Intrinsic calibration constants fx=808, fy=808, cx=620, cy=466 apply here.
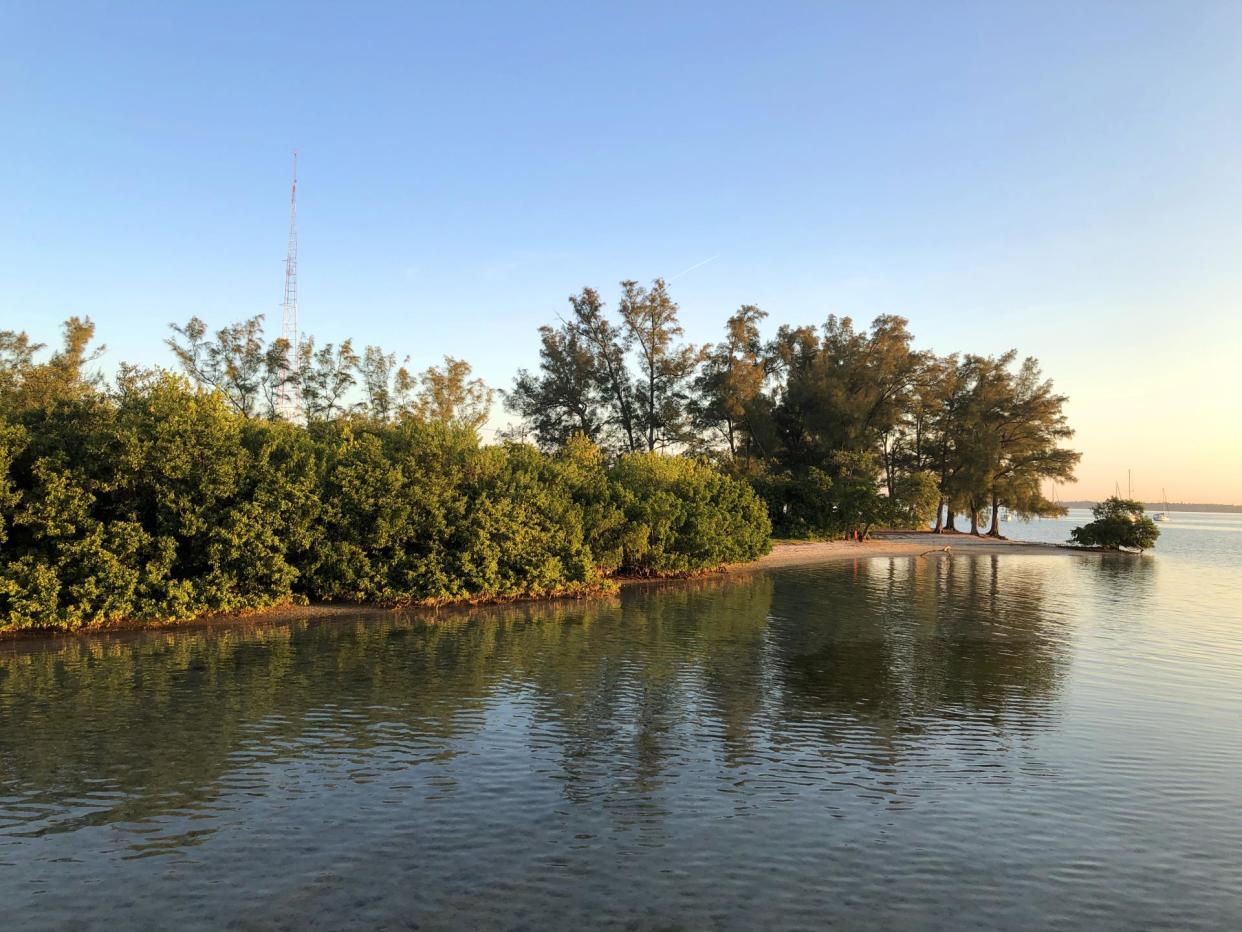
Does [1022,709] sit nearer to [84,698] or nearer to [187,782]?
[187,782]

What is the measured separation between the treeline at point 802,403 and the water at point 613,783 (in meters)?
50.9

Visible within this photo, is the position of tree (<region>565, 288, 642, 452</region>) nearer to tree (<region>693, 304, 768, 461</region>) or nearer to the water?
tree (<region>693, 304, 768, 461</region>)

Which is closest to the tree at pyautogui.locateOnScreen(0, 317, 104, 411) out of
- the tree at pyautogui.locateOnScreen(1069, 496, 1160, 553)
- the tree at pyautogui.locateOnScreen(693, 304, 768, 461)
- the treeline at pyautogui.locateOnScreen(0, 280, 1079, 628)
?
the treeline at pyautogui.locateOnScreen(0, 280, 1079, 628)

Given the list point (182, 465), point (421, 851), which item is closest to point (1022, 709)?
point (421, 851)

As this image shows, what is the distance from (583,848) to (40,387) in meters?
38.5

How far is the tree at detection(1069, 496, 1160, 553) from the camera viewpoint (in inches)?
2530

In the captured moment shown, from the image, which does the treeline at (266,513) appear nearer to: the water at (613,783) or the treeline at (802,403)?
the water at (613,783)

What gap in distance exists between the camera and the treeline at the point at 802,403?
236 ft

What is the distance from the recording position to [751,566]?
46969mm

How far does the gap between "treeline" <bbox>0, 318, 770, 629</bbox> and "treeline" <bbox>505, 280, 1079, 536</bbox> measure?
3411 cm

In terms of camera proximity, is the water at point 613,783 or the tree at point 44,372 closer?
the water at point 613,783

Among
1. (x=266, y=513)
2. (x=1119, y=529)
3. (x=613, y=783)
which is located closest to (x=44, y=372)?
(x=266, y=513)

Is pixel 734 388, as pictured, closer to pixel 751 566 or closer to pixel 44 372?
pixel 751 566

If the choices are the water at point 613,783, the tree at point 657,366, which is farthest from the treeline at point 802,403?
the water at point 613,783
